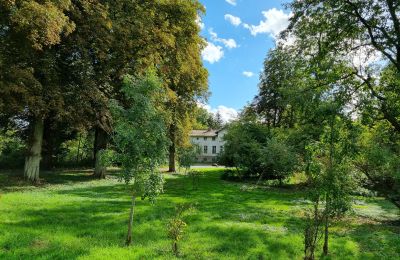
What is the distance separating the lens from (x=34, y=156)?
73.3ft

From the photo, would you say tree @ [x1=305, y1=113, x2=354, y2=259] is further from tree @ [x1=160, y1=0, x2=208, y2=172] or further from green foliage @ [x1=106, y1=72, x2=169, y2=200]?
tree @ [x1=160, y1=0, x2=208, y2=172]

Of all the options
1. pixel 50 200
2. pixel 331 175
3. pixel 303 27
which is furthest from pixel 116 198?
pixel 303 27

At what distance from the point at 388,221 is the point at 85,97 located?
1750 cm

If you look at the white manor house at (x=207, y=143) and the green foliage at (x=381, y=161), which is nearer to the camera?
the green foliage at (x=381, y=161)

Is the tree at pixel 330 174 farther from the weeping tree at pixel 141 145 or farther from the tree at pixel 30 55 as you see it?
the tree at pixel 30 55

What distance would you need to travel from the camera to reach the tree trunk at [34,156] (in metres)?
22.1

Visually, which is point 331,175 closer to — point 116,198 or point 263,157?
point 116,198

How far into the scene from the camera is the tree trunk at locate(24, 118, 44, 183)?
869 inches

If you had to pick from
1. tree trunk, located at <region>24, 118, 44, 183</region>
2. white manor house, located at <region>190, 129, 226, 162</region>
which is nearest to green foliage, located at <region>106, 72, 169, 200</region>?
tree trunk, located at <region>24, 118, 44, 183</region>

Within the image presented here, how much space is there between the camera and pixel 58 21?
1630 cm

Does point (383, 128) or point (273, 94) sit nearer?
point (383, 128)

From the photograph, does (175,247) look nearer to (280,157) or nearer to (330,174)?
(330,174)

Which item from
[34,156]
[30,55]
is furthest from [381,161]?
[34,156]

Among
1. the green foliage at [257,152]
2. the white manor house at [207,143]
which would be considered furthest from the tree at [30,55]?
the white manor house at [207,143]
